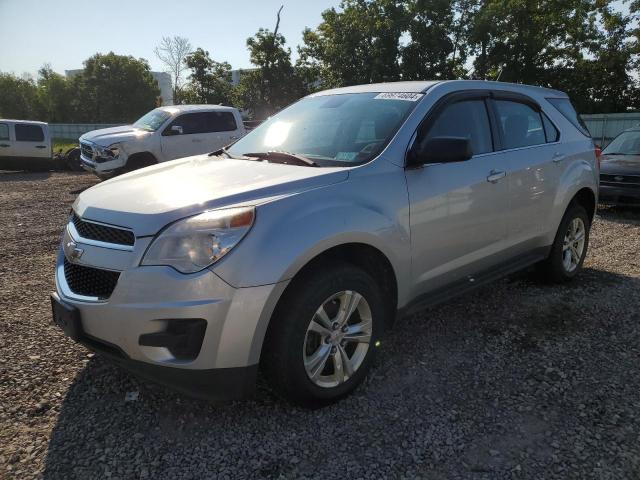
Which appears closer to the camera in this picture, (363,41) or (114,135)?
(114,135)

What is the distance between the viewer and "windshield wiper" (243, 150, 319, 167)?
3091 mm

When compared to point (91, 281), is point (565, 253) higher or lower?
lower

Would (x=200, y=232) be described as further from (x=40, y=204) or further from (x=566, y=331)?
(x=40, y=204)

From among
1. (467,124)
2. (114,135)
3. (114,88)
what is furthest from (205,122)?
(114,88)

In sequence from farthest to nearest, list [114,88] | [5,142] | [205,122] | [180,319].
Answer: [114,88]
[5,142]
[205,122]
[180,319]

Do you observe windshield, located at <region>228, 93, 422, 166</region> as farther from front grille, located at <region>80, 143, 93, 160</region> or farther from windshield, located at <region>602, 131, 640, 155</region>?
front grille, located at <region>80, 143, 93, 160</region>

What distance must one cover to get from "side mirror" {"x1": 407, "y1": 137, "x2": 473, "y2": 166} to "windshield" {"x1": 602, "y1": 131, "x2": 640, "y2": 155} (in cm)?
792

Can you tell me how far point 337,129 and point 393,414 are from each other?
1.87m

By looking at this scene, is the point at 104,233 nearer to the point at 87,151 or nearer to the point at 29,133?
the point at 87,151

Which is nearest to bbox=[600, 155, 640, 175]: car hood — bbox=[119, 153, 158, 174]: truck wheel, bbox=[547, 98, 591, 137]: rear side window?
bbox=[547, 98, 591, 137]: rear side window

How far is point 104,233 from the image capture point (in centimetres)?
254

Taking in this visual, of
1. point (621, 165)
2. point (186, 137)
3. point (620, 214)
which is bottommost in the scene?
point (620, 214)

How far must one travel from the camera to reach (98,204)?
2705 mm

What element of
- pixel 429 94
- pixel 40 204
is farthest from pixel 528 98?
pixel 40 204
